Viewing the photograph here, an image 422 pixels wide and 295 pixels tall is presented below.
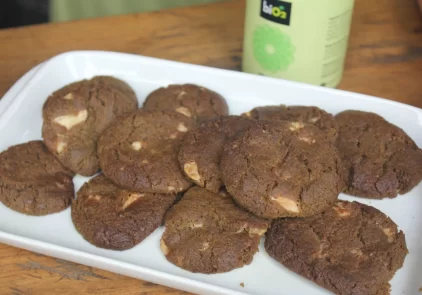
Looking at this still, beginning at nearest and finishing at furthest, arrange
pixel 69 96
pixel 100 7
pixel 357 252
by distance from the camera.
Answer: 1. pixel 357 252
2. pixel 69 96
3. pixel 100 7

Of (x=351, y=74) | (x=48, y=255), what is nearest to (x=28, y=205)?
(x=48, y=255)

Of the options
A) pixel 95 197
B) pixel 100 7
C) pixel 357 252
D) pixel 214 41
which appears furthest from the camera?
pixel 100 7

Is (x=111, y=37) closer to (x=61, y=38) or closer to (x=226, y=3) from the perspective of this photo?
(x=61, y=38)

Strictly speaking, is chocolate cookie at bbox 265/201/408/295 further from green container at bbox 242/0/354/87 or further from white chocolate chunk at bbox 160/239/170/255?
green container at bbox 242/0/354/87

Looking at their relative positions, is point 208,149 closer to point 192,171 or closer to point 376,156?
point 192,171

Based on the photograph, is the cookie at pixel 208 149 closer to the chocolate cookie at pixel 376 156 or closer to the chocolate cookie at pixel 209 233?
the chocolate cookie at pixel 209 233

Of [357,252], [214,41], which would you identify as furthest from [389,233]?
[214,41]

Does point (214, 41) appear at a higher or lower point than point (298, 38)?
lower

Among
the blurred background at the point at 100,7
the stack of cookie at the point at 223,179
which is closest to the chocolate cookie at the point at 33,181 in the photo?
the stack of cookie at the point at 223,179
